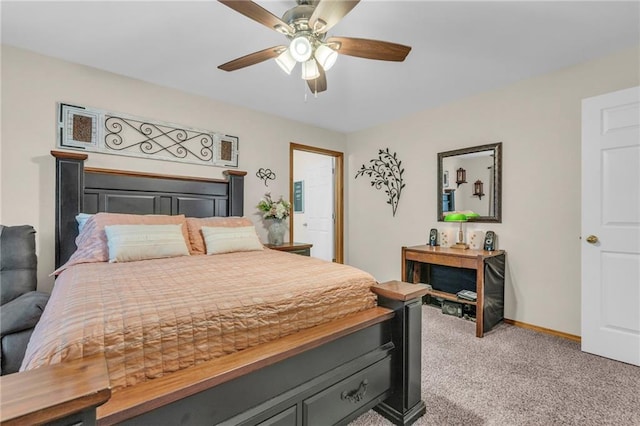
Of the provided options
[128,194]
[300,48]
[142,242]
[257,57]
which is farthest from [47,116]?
[300,48]

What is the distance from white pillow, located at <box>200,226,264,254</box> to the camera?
2.58 m

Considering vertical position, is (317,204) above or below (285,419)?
above

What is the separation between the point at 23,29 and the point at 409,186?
399 centimetres

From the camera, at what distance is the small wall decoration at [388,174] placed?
13.4 feet

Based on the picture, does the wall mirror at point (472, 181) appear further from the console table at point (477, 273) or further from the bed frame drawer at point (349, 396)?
the bed frame drawer at point (349, 396)

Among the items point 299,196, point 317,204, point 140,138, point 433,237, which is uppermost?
point 140,138

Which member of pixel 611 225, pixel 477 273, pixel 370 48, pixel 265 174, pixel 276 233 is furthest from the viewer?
pixel 265 174

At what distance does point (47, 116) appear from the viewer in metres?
2.52

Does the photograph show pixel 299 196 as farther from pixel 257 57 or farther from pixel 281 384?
pixel 281 384

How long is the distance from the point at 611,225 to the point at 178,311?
3.08 meters

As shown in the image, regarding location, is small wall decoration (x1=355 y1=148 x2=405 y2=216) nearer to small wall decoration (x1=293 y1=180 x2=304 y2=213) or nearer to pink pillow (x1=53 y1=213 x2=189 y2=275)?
small wall decoration (x1=293 y1=180 x2=304 y2=213)

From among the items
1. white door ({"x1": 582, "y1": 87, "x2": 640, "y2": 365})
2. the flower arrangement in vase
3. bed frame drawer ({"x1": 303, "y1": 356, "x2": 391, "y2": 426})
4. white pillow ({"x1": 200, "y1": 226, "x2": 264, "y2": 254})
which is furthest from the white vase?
white door ({"x1": 582, "y1": 87, "x2": 640, "y2": 365})

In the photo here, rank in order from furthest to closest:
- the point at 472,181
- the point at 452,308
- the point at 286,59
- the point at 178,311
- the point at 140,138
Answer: the point at 472,181
the point at 452,308
the point at 140,138
the point at 286,59
the point at 178,311

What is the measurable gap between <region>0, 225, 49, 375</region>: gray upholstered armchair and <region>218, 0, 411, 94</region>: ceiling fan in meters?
1.97
